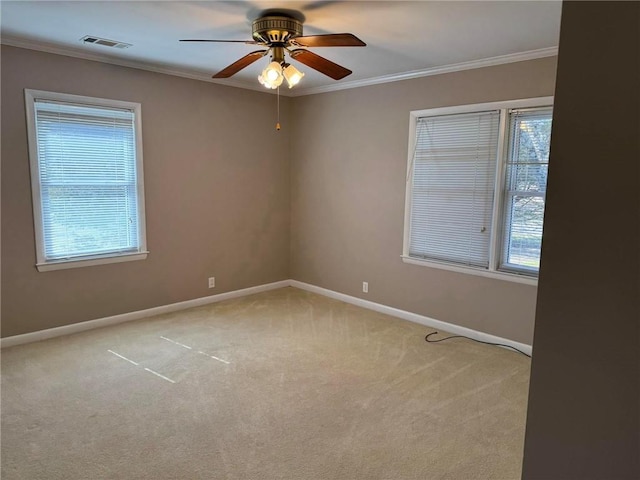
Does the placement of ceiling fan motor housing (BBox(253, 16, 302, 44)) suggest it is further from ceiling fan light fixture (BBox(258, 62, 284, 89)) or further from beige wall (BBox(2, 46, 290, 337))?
beige wall (BBox(2, 46, 290, 337))

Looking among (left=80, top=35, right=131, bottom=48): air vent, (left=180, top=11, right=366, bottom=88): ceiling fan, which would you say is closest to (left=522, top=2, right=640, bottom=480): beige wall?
(left=180, top=11, right=366, bottom=88): ceiling fan

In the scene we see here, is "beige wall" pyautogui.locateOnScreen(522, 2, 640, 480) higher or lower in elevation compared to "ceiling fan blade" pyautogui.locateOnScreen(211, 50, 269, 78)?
lower

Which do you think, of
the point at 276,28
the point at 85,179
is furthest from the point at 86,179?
the point at 276,28

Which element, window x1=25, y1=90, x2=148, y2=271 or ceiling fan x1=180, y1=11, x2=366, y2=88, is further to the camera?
window x1=25, y1=90, x2=148, y2=271

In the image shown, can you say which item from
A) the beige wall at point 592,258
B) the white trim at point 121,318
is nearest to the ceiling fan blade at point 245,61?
the beige wall at point 592,258

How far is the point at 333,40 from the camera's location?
8.41 ft

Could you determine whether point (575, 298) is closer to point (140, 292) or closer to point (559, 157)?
point (559, 157)

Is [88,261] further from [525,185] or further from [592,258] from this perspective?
[592,258]

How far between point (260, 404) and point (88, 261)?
2.25 meters

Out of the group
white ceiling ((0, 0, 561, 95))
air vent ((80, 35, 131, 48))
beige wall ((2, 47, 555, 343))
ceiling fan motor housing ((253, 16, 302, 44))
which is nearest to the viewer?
white ceiling ((0, 0, 561, 95))

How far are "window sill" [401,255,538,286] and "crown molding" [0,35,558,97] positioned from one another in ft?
5.78

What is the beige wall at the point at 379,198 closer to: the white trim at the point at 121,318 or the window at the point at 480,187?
the window at the point at 480,187

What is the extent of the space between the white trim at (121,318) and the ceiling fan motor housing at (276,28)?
2925mm

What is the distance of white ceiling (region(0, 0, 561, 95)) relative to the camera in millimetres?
2596
